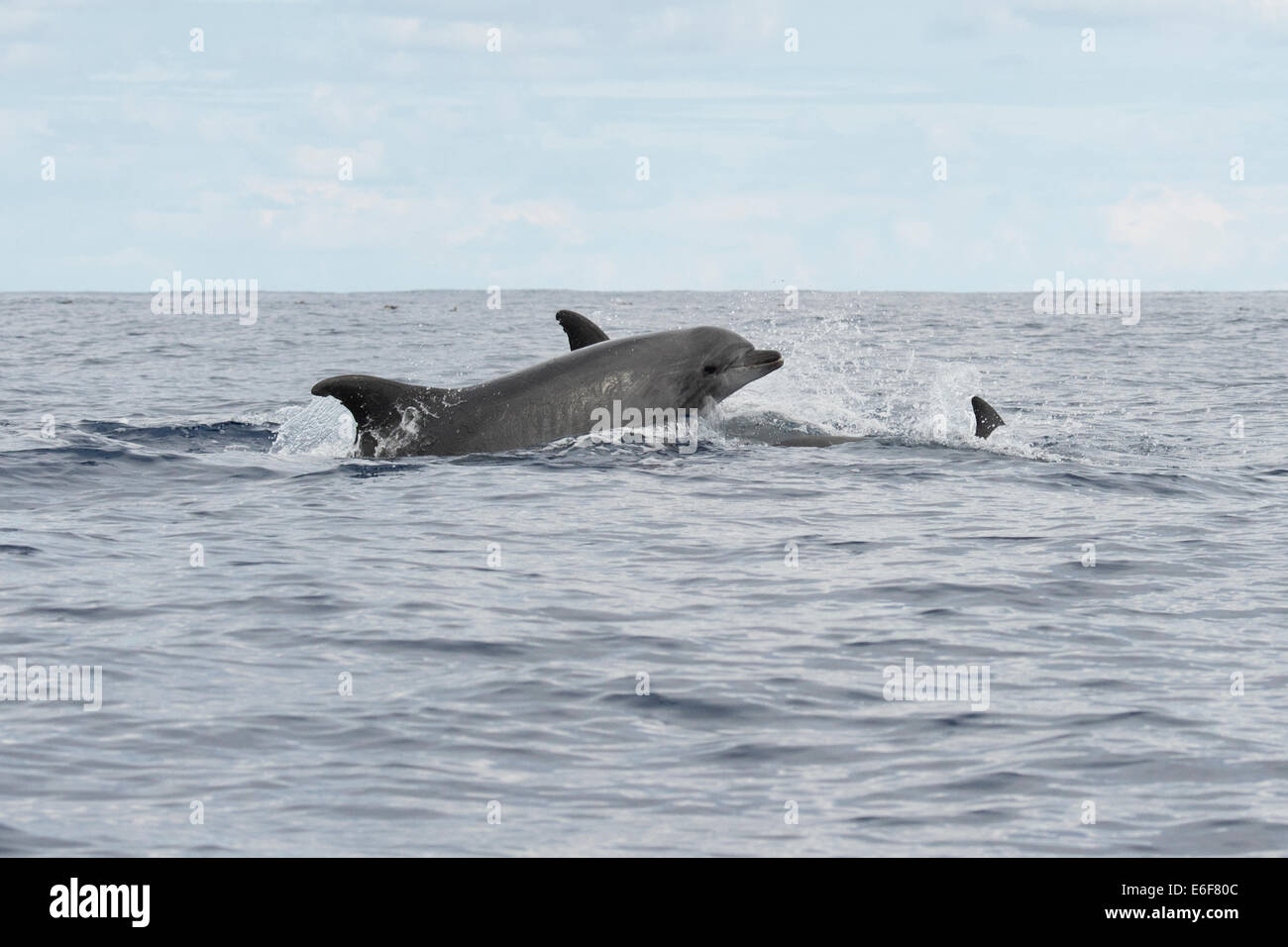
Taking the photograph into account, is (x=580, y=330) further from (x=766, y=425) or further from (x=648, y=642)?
(x=648, y=642)

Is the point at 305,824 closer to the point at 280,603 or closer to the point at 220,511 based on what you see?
the point at 280,603

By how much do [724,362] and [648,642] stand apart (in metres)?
8.80

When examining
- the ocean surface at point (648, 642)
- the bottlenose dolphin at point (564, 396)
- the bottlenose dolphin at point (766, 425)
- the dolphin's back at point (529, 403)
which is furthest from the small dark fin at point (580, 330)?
the ocean surface at point (648, 642)

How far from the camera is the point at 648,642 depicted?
11188mm

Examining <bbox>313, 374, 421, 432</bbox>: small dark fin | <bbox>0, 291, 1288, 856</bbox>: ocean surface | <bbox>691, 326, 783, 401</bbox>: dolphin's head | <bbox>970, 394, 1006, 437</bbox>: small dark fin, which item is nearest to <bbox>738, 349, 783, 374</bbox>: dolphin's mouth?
<bbox>691, 326, 783, 401</bbox>: dolphin's head

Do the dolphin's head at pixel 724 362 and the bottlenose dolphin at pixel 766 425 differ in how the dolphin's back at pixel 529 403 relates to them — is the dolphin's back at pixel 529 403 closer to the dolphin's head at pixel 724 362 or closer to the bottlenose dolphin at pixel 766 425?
the dolphin's head at pixel 724 362

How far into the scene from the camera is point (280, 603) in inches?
484

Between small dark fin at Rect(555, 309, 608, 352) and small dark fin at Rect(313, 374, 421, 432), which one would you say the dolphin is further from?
small dark fin at Rect(555, 309, 608, 352)

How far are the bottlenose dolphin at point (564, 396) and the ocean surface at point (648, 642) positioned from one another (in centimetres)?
37

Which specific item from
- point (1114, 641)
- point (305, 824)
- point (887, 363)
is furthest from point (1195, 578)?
point (887, 363)

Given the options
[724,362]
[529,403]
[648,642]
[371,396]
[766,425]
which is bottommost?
[648,642]

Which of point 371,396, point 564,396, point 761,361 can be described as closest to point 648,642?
point 371,396

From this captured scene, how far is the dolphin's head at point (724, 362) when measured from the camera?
19484mm
